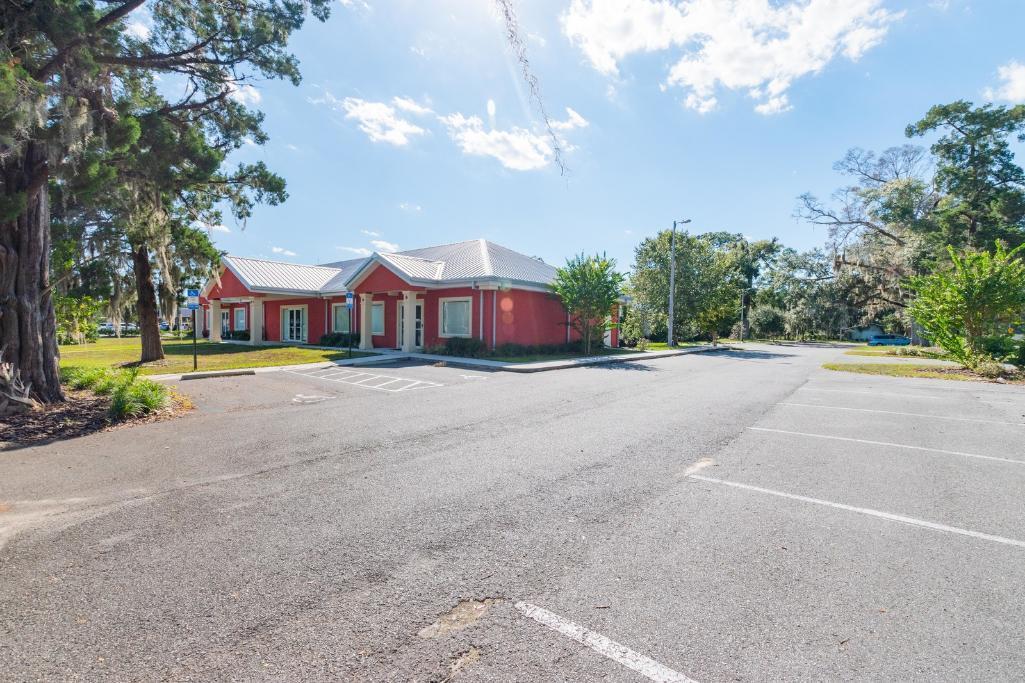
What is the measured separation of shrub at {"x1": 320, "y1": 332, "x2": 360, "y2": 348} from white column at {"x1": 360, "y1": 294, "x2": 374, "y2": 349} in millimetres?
616

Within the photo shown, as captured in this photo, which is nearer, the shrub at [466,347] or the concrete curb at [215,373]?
the concrete curb at [215,373]

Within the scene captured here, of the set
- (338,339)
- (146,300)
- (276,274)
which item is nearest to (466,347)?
(338,339)

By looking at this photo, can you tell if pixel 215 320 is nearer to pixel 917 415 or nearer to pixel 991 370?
pixel 917 415

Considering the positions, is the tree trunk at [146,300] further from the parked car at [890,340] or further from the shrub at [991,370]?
the parked car at [890,340]

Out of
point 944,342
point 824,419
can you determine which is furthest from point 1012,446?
point 944,342

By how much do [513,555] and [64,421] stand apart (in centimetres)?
820

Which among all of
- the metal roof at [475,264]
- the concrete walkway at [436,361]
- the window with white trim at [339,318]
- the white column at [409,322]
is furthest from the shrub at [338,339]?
the metal roof at [475,264]

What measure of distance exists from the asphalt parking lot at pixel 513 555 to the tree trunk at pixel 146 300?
11.8 m

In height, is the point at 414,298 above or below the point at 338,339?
above

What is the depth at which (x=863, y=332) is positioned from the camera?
6525cm

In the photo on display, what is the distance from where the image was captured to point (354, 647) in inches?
93.8

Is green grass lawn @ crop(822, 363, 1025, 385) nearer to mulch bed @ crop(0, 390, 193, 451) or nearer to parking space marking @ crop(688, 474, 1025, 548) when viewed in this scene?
parking space marking @ crop(688, 474, 1025, 548)

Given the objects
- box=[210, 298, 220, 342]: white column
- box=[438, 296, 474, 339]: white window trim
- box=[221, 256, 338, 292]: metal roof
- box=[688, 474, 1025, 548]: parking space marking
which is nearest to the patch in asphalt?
box=[688, 474, 1025, 548]: parking space marking

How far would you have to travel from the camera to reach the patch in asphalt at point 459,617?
99.1 inches
